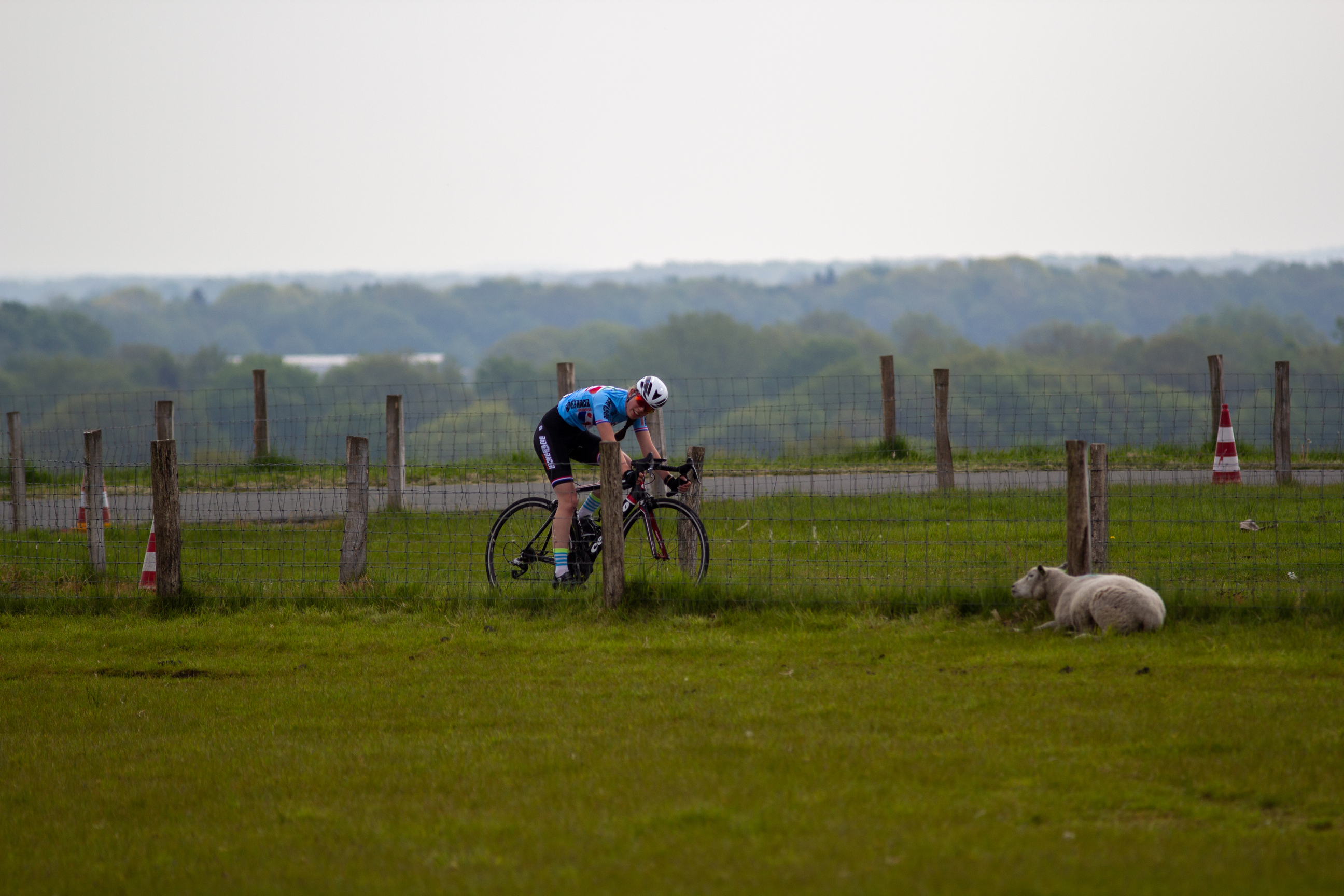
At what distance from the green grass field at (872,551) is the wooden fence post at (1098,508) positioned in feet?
1.57

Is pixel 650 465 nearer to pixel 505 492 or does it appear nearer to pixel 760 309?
Result: pixel 505 492

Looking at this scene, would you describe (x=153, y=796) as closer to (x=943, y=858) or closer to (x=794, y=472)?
(x=943, y=858)

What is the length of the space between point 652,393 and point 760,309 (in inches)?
7548

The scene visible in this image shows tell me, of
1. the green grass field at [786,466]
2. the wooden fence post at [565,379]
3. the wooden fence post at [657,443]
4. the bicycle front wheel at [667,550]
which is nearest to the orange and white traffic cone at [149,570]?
the bicycle front wheel at [667,550]

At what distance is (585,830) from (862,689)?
2.35 meters

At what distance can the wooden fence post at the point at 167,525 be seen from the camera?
9.33m

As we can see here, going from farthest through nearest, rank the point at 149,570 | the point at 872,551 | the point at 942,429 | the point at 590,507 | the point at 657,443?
the point at 942,429 → the point at 657,443 → the point at 872,551 → the point at 149,570 → the point at 590,507

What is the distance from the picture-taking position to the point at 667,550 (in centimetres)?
983

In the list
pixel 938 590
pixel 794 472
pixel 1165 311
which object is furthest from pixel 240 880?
pixel 1165 311

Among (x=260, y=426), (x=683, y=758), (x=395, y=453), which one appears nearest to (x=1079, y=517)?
(x=683, y=758)

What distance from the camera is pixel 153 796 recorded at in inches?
211

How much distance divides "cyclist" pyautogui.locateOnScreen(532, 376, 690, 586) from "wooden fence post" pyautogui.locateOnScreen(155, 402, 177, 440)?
27.2 feet

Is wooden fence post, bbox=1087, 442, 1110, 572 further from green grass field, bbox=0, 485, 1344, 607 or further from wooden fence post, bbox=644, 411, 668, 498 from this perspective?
wooden fence post, bbox=644, 411, 668, 498

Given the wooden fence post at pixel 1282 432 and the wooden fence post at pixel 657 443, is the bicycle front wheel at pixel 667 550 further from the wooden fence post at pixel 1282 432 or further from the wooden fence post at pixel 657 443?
the wooden fence post at pixel 1282 432
